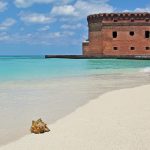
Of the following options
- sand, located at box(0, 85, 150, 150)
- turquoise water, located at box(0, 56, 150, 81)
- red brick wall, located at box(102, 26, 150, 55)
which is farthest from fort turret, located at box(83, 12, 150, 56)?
sand, located at box(0, 85, 150, 150)

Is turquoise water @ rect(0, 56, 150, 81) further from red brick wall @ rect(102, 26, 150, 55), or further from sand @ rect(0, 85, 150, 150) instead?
red brick wall @ rect(102, 26, 150, 55)

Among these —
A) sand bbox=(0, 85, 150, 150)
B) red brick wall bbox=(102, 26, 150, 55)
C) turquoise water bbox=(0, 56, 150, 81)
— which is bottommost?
sand bbox=(0, 85, 150, 150)

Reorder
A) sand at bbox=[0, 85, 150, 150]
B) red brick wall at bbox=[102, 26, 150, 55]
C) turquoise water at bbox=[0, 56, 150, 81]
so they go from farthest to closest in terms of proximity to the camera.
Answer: red brick wall at bbox=[102, 26, 150, 55] → turquoise water at bbox=[0, 56, 150, 81] → sand at bbox=[0, 85, 150, 150]

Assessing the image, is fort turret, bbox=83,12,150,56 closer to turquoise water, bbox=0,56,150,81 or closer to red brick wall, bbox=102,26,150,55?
red brick wall, bbox=102,26,150,55

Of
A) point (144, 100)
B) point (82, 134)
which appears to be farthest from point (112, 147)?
point (144, 100)

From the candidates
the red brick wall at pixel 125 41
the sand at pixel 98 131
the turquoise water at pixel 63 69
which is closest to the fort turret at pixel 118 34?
the red brick wall at pixel 125 41

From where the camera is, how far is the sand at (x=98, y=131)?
4215 mm

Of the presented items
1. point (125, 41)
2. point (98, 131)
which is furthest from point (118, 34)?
point (98, 131)

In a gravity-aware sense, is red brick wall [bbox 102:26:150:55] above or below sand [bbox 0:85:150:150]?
above

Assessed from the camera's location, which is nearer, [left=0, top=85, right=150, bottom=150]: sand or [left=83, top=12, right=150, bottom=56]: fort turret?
[left=0, top=85, right=150, bottom=150]: sand

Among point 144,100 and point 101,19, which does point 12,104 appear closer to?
point 144,100

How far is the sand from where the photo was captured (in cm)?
421

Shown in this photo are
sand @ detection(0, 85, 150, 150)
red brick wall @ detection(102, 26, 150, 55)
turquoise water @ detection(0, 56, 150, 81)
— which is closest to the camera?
sand @ detection(0, 85, 150, 150)

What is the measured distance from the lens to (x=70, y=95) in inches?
354
